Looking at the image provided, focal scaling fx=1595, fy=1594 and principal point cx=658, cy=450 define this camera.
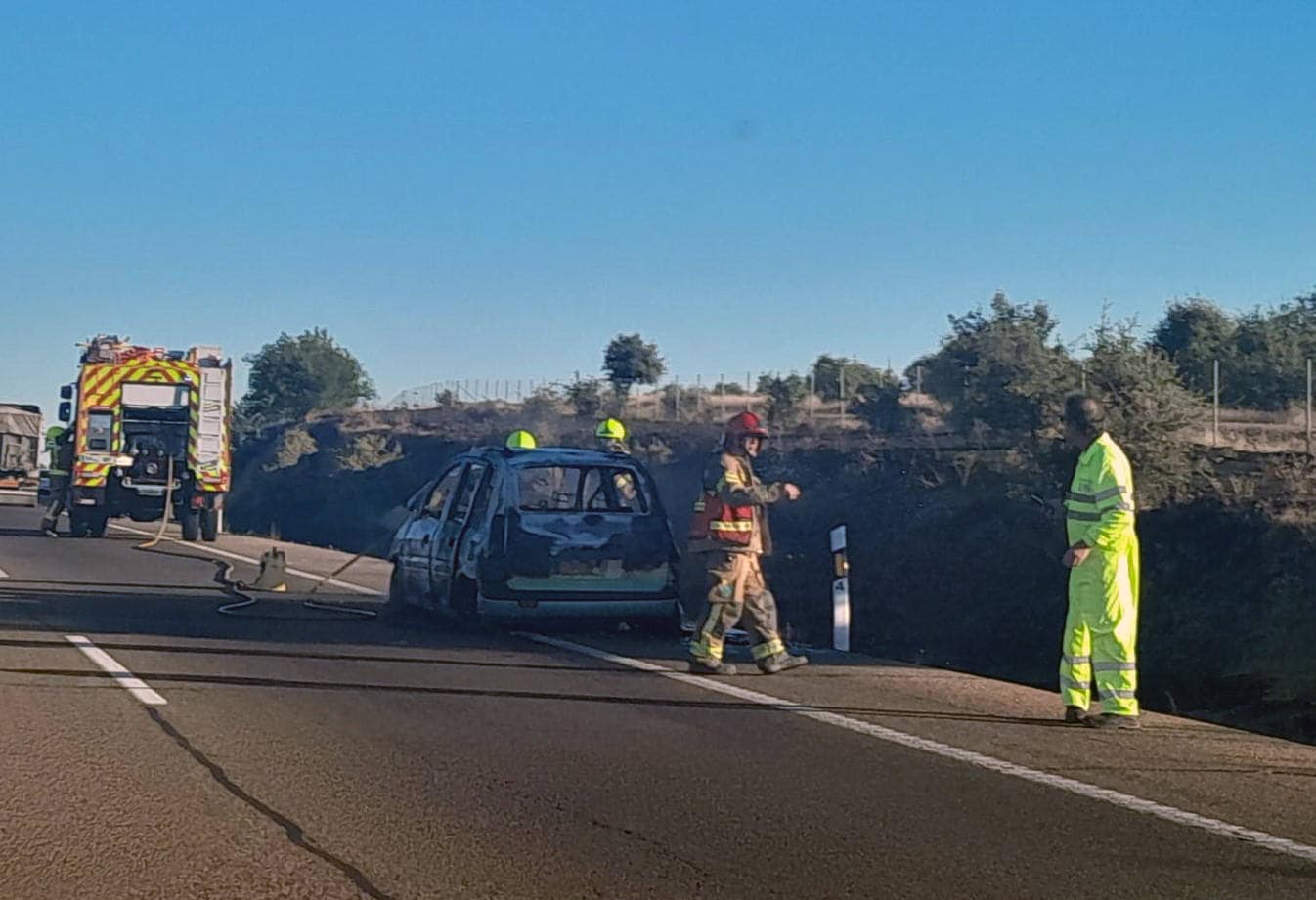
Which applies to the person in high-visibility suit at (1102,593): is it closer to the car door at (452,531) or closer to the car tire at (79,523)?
the car door at (452,531)

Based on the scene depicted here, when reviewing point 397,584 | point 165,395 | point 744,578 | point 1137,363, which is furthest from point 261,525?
point 744,578

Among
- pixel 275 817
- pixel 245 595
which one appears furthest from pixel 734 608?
pixel 245 595

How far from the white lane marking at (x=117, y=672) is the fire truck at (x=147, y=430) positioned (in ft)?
49.4

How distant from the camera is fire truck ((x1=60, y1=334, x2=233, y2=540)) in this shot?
27141 mm

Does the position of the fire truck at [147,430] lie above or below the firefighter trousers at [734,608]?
above

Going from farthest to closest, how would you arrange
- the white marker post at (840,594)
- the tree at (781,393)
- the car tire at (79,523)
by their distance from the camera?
the tree at (781,393), the car tire at (79,523), the white marker post at (840,594)

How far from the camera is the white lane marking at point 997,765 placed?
6246 millimetres

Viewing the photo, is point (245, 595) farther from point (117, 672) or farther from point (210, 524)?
point (210, 524)

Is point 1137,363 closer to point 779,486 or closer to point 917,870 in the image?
point 779,486

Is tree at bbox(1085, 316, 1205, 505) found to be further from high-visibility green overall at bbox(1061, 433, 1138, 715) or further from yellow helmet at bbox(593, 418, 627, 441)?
high-visibility green overall at bbox(1061, 433, 1138, 715)

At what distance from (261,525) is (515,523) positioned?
40.0 m

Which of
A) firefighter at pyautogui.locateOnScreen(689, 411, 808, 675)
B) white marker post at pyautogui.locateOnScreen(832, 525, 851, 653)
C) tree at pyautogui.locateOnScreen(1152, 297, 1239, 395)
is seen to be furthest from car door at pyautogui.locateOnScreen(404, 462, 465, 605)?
tree at pyautogui.locateOnScreen(1152, 297, 1239, 395)

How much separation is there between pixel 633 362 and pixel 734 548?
57.9m

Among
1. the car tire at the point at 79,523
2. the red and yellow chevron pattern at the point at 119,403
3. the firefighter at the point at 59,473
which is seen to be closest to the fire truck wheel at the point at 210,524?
the red and yellow chevron pattern at the point at 119,403
